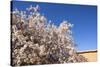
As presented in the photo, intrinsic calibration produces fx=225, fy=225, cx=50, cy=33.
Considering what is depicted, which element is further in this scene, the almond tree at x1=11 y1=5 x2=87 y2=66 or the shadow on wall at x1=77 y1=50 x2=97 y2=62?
the shadow on wall at x1=77 y1=50 x2=97 y2=62

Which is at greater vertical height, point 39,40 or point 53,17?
point 53,17

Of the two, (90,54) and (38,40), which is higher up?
(38,40)

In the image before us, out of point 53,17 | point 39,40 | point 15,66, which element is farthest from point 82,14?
point 15,66

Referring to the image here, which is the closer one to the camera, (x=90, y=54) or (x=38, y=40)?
(x=38, y=40)

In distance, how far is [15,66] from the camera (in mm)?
2643

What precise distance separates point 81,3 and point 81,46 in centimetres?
57

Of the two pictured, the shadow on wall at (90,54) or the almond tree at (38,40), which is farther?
the shadow on wall at (90,54)
